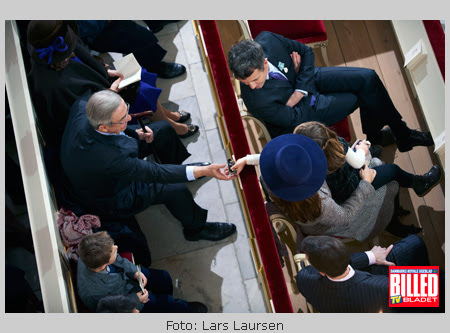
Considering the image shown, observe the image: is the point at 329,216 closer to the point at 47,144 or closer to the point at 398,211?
the point at 398,211

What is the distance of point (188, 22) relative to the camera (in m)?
4.24

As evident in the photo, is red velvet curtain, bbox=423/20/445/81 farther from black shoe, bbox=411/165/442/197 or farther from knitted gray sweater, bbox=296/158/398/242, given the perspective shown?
knitted gray sweater, bbox=296/158/398/242

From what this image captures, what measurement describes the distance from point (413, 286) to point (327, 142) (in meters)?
0.95

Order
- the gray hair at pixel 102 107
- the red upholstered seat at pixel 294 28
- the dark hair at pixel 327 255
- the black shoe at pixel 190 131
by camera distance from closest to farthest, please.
Answer: 1. the dark hair at pixel 327 255
2. the gray hair at pixel 102 107
3. the red upholstered seat at pixel 294 28
4. the black shoe at pixel 190 131

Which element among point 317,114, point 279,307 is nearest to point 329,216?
point 279,307

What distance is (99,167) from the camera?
2760 mm

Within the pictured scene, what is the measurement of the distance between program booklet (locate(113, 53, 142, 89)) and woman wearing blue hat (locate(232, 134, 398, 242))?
4.35 ft

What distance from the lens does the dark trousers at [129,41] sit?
3654mm

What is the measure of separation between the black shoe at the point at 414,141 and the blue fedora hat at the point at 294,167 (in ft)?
4.83

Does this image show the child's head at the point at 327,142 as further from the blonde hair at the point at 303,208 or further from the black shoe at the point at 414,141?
the black shoe at the point at 414,141

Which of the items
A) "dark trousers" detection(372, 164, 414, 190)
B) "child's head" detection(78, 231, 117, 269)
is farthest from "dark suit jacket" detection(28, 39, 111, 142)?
"dark trousers" detection(372, 164, 414, 190)

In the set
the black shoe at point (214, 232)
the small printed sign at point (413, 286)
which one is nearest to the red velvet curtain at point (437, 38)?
the small printed sign at point (413, 286)

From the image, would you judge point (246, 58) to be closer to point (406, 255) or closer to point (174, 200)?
point (174, 200)

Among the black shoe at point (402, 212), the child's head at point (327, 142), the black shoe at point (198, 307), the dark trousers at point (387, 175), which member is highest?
the child's head at point (327, 142)
